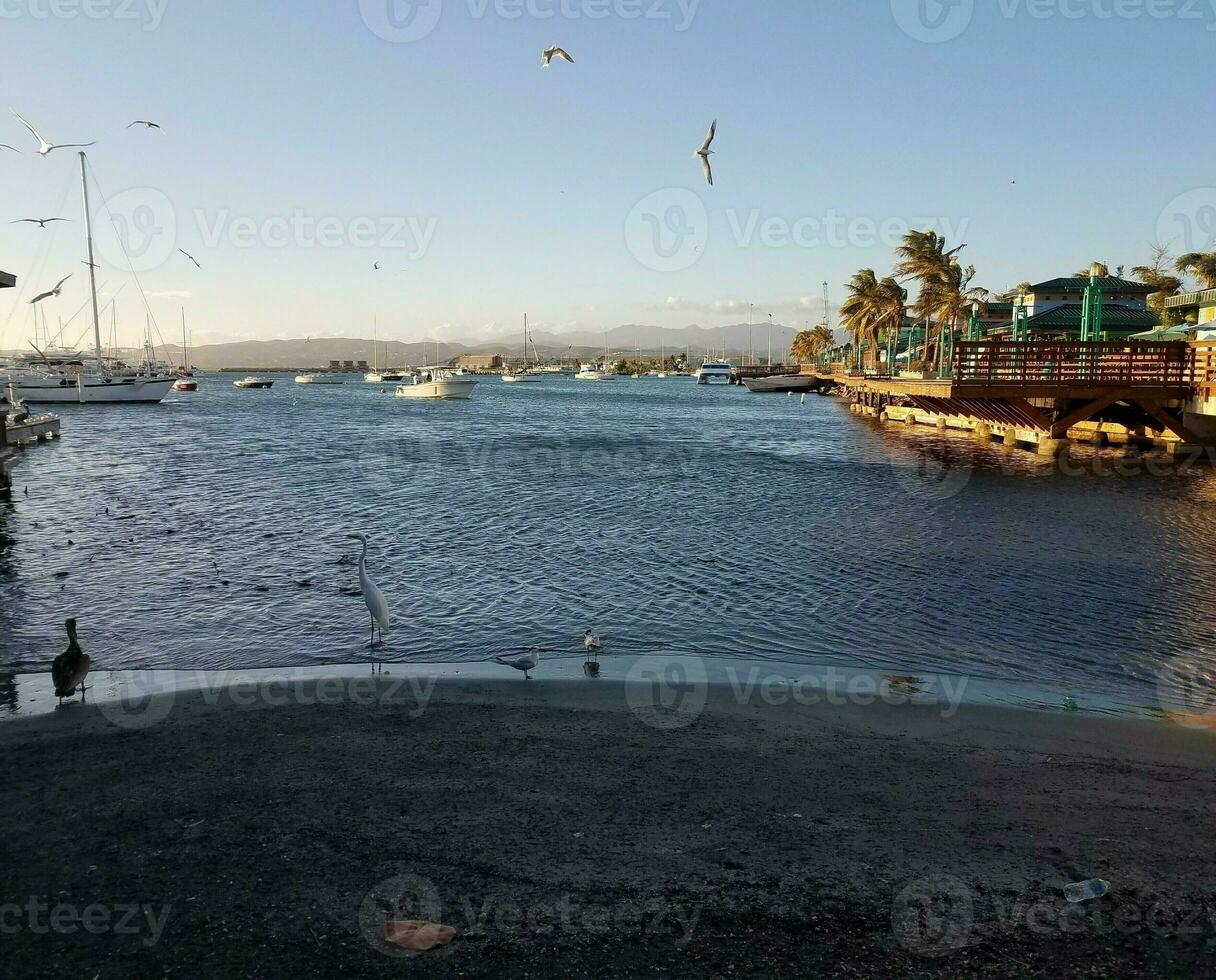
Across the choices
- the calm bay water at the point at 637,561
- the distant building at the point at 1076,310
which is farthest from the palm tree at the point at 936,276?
the calm bay water at the point at 637,561

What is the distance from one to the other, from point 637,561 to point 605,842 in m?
11.9

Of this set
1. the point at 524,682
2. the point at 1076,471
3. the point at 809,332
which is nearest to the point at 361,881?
the point at 524,682

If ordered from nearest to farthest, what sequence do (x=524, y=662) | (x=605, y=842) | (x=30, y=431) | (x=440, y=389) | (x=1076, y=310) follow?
(x=605, y=842), (x=524, y=662), (x=30, y=431), (x=1076, y=310), (x=440, y=389)

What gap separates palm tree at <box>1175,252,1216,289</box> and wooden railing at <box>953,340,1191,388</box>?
2985 centimetres

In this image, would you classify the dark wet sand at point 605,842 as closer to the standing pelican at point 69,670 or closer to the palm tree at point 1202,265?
the standing pelican at point 69,670

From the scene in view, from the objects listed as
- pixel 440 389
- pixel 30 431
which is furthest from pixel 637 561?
pixel 440 389

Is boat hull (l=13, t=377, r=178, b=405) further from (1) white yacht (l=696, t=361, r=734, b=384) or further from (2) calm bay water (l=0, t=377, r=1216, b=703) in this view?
(1) white yacht (l=696, t=361, r=734, b=384)

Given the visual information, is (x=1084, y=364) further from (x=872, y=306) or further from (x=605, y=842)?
(x=872, y=306)

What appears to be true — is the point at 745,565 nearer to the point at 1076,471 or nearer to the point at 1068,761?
the point at 1068,761

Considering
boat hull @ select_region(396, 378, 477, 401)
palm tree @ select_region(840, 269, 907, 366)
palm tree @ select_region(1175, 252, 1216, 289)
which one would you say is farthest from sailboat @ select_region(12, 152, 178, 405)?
palm tree @ select_region(1175, 252, 1216, 289)

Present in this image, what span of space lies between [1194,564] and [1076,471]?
49.0 ft

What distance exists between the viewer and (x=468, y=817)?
5.99m

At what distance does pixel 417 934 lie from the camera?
4633 millimetres

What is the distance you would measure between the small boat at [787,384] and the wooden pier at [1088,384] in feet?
301
